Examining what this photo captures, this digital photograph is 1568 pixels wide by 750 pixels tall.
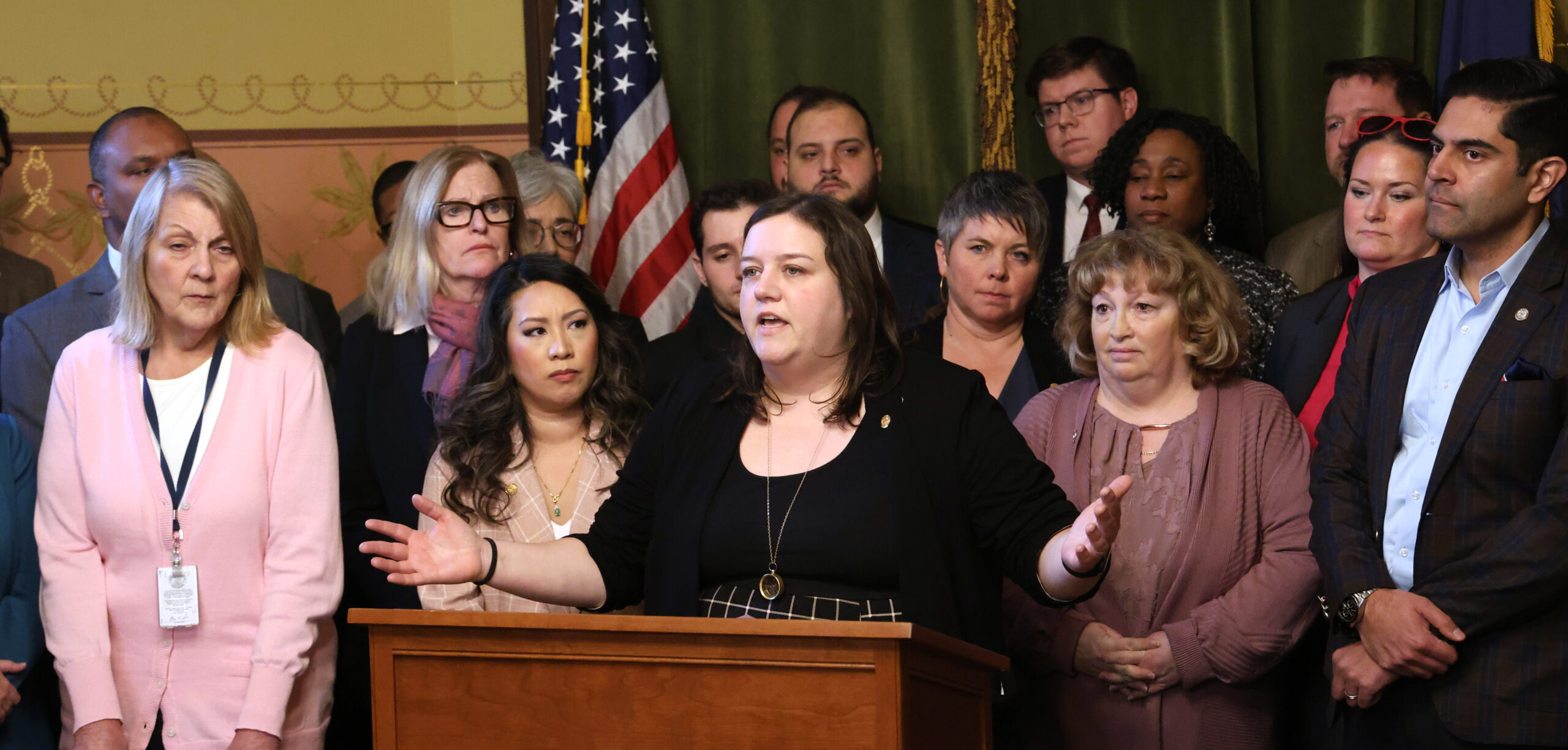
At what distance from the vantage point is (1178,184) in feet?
12.4

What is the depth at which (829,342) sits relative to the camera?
8.05 ft

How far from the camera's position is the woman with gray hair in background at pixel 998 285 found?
3.47 meters

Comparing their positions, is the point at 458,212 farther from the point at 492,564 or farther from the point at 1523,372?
the point at 1523,372

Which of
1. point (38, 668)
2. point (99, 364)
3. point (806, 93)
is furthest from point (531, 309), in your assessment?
point (806, 93)

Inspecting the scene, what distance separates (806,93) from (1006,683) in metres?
2.48

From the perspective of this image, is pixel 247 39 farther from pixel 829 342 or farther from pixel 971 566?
pixel 971 566

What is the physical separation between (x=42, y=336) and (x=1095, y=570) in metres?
2.69

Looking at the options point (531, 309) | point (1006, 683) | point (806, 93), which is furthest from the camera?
point (806, 93)

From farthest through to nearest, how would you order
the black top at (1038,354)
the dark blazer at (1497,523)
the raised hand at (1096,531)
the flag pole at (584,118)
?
the flag pole at (584,118), the black top at (1038,354), the dark blazer at (1497,523), the raised hand at (1096,531)

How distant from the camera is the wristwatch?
8.66 feet

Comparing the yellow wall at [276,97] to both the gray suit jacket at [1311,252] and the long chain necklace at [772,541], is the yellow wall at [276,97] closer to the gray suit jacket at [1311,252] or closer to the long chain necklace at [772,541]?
the gray suit jacket at [1311,252]

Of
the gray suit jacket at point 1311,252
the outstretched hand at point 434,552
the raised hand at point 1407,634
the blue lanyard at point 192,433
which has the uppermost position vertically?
the gray suit jacket at point 1311,252

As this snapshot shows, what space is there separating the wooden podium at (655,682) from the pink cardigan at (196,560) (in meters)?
0.92

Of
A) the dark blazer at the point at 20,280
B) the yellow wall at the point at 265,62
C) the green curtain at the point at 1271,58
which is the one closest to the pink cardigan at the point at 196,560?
the dark blazer at the point at 20,280
